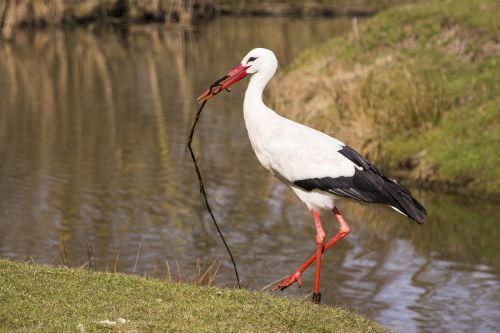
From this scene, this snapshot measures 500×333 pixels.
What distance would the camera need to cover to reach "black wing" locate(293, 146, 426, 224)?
9.17 metres

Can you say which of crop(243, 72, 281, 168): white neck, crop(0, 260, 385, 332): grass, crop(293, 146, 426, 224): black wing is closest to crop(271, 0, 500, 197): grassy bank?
crop(293, 146, 426, 224): black wing

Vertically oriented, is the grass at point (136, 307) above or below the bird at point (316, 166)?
below

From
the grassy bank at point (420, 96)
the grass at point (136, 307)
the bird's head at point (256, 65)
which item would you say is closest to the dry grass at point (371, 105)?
the grassy bank at point (420, 96)

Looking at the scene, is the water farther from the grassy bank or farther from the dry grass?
the dry grass

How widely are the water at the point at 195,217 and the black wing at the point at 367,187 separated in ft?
8.00

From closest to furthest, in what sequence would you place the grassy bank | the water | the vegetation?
the water → the grassy bank → the vegetation

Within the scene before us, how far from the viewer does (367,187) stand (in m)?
9.26

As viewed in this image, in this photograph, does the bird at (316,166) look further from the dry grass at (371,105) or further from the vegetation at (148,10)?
the vegetation at (148,10)

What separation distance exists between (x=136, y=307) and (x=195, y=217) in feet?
25.9

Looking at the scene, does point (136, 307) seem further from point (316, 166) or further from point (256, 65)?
point (256, 65)

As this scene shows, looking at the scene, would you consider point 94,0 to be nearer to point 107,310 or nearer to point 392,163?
point 392,163

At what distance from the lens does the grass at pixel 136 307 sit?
24.3 ft

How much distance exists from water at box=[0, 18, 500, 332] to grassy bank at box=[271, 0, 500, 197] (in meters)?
1.08

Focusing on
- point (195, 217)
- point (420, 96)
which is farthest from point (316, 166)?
point (420, 96)
